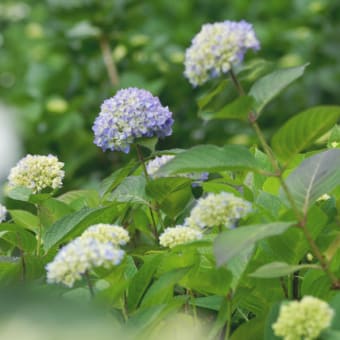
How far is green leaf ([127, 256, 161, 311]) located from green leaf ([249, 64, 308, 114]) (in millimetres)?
318

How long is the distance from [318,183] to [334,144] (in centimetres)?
52

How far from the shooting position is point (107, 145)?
1727 millimetres

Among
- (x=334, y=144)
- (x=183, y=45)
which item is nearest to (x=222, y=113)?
(x=334, y=144)

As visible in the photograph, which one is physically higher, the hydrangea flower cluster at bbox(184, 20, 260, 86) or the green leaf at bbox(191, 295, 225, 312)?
the hydrangea flower cluster at bbox(184, 20, 260, 86)

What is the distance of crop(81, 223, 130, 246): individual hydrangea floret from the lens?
1321 mm

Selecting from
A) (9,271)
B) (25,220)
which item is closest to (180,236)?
(9,271)

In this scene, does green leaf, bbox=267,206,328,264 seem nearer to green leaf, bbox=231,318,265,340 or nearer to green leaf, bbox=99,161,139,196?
green leaf, bbox=231,318,265,340

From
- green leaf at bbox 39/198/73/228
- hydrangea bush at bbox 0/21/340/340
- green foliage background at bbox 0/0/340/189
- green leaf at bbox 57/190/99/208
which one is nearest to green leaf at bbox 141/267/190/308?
hydrangea bush at bbox 0/21/340/340

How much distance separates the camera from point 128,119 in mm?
1684

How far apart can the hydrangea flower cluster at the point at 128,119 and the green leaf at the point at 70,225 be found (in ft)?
0.52

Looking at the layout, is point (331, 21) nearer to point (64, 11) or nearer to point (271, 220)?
point (64, 11)

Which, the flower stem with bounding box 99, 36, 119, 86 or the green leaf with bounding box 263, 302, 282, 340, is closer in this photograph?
the green leaf with bounding box 263, 302, 282, 340

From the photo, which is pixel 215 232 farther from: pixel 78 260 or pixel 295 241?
pixel 78 260

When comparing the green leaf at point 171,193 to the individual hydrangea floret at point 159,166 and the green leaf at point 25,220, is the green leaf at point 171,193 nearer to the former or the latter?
the individual hydrangea floret at point 159,166
